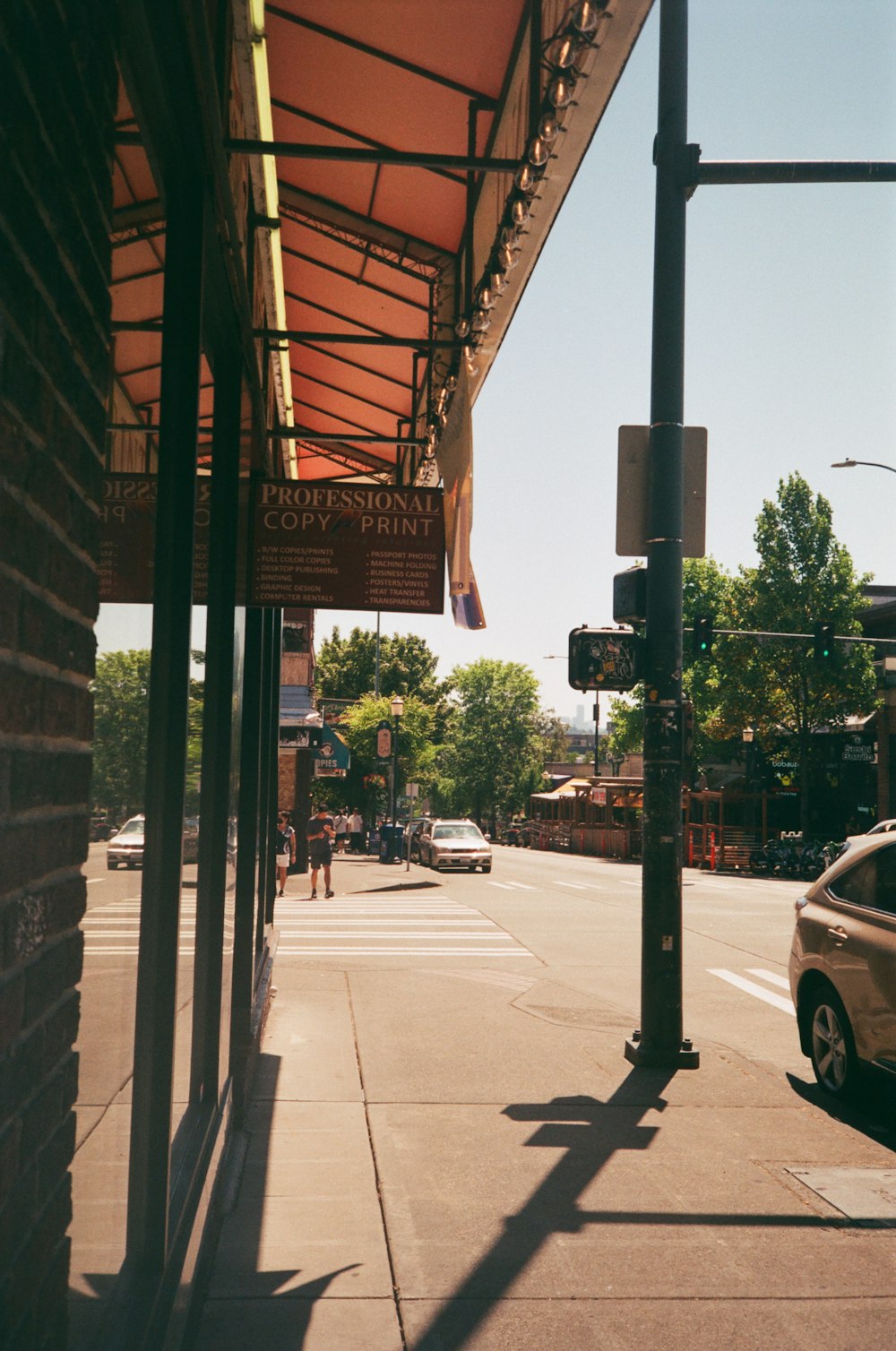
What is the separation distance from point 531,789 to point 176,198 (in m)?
87.2

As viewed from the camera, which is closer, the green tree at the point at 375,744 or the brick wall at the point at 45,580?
A: the brick wall at the point at 45,580

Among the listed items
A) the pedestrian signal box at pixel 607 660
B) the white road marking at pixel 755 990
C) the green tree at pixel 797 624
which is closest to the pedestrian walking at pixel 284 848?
the white road marking at pixel 755 990

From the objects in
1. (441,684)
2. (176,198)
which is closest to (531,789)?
(441,684)

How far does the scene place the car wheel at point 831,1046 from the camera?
754cm

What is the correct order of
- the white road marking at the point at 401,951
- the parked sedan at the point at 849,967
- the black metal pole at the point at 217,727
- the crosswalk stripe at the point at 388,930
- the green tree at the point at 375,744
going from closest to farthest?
the black metal pole at the point at 217,727 → the parked sedan at the point at 849,967 → the white road marking at the point at 401,951 → the crosswalk stripe at the point at 388,930 → the green tree at the point at 375,744

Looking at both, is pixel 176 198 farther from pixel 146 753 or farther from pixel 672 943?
pixel 672 943

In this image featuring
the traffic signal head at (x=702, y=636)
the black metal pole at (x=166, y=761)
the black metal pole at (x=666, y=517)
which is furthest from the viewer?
the traffic signal head at (x=702, y=636)

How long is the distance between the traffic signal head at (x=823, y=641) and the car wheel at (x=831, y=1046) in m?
23.0

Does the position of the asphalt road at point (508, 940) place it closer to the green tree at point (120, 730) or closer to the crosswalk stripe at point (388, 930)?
the crosswalk stripe at point (388, 930)

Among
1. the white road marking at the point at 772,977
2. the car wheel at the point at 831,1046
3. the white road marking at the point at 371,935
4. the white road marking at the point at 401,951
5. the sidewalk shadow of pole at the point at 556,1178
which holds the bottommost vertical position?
the white road marking at the point at 371,935

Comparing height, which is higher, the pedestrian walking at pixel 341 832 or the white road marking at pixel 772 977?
the white road marking at pixel 772 977

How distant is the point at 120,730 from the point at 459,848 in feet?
111

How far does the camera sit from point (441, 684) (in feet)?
260

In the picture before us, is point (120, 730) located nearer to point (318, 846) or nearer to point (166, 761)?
point (166, 761)
